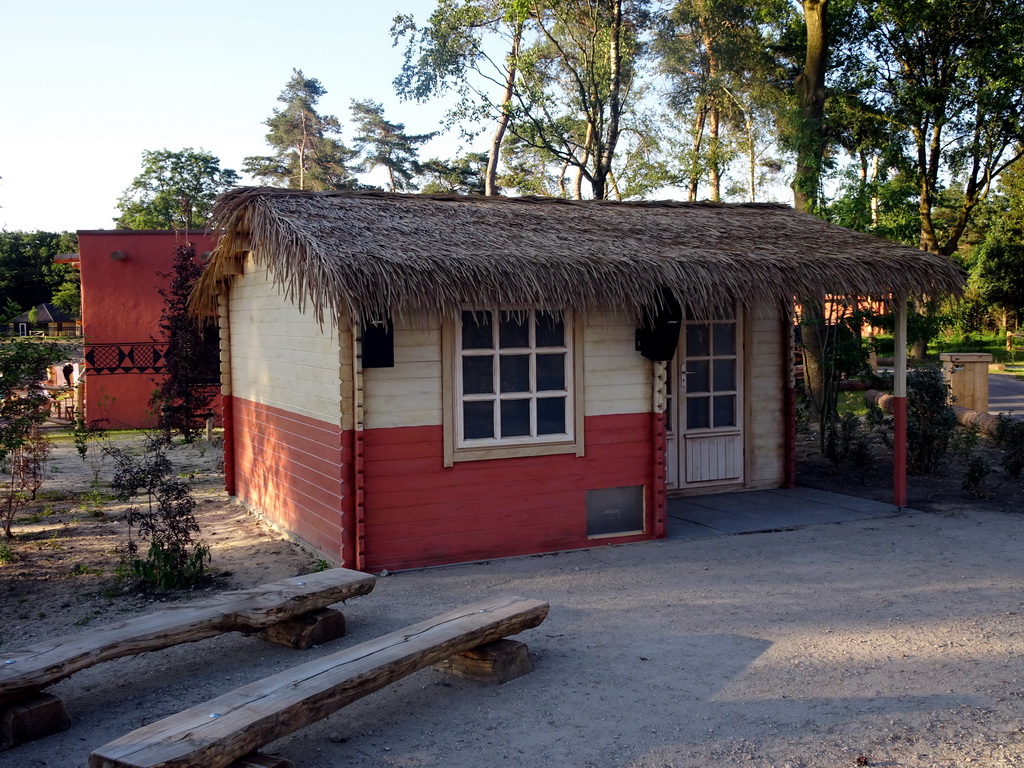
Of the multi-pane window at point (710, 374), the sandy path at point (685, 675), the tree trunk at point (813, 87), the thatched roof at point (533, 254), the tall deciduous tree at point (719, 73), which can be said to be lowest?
the sandy path at point (685, 675)

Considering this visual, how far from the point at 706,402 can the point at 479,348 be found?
11.0 feet

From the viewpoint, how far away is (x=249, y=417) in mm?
9703

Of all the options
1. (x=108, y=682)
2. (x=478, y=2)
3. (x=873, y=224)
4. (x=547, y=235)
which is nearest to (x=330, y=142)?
(x=478, y=2)

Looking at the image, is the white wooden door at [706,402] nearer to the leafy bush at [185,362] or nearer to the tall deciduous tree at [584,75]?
the leafy bush at [185,362]

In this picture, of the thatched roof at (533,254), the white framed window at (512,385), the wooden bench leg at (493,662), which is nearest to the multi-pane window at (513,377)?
the white framed window at (512,385)

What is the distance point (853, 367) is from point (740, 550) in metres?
4.90

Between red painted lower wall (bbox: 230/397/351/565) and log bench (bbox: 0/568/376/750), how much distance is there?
1.34m

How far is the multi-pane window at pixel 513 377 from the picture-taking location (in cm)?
730

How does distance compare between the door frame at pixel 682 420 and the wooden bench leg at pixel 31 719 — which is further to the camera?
the door frame at pixel 682 420

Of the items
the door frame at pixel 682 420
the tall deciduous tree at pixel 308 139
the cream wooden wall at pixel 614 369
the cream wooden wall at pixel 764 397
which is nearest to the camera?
the cream wooden wall at pixel 614 369

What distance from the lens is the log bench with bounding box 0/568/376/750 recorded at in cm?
412

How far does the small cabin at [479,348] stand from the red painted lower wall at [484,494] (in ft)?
0.05

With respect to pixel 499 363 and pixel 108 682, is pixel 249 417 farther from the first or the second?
pixel 108 682

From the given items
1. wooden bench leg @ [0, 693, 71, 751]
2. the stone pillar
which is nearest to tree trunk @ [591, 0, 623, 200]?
the stone pillar
